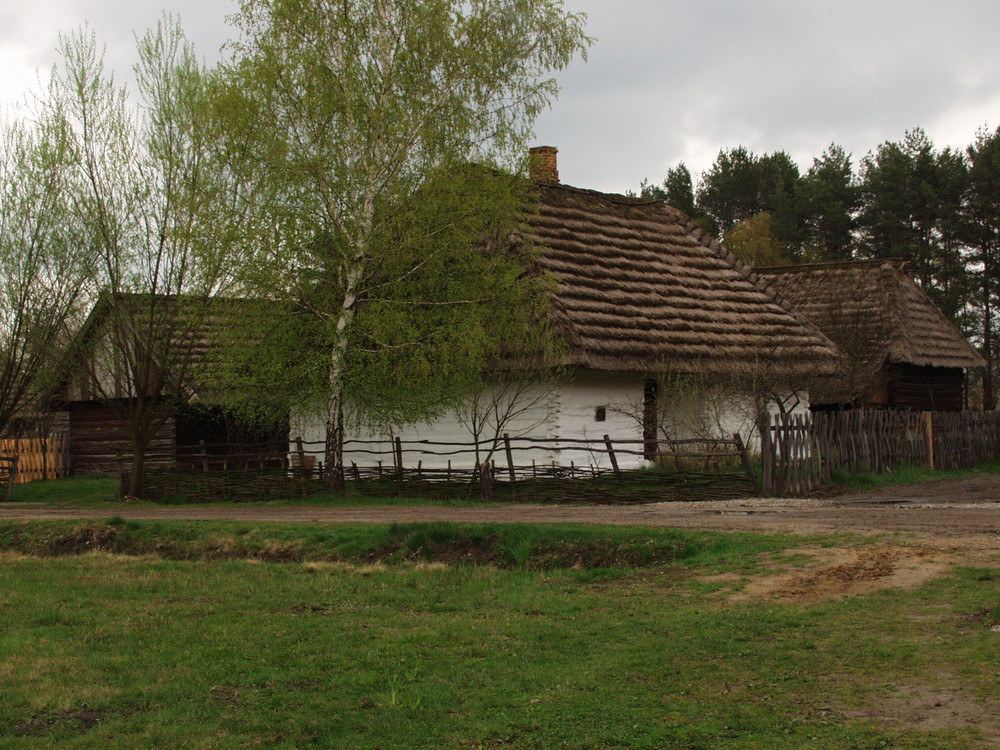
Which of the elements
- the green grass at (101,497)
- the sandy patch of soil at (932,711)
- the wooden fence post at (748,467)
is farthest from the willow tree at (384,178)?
the sandy patch of soil at (932,711)

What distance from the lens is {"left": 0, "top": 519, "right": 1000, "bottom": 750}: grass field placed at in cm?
568

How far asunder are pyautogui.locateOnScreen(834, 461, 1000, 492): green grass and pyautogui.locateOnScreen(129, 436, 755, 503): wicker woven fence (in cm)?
191

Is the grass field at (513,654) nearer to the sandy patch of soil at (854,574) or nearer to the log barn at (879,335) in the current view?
the sandy patch of soil at (854,574)

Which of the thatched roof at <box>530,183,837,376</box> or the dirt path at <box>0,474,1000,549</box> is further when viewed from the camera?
the thatched roof at <box>530,183,837,376</box>

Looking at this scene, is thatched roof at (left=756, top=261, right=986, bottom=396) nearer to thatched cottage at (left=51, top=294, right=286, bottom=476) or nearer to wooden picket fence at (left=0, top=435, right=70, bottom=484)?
thatched cottage at (left=51, top=294, right=286, bottom=476)

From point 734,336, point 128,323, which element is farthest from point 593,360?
point 128,323

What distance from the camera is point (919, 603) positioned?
8008 millimetres

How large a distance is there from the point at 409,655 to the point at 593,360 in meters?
14.4

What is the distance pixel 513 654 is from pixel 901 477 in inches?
595

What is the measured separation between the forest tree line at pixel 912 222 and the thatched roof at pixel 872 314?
6.49 meters

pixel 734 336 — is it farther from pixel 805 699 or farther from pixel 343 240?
pixel 805 699

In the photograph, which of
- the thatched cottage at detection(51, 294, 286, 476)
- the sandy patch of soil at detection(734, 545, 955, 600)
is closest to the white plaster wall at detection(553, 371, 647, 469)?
the thatched cottage at detection(51, 294, 286, 476)

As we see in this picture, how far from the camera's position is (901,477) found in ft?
67.4

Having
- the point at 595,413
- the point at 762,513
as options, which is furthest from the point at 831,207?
the point at 762,513
